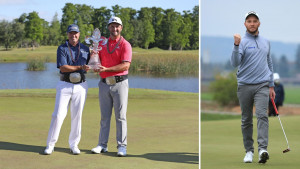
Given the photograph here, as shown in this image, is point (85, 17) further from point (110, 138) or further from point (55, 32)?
point (110, 138)

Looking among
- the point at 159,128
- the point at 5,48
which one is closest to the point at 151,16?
the point at 5,48

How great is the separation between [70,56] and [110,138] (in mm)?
2075

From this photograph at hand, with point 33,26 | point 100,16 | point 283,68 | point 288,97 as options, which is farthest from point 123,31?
point 283,68

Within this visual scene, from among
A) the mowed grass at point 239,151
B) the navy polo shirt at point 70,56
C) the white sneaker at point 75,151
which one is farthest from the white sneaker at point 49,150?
the mowed grass at point 239,151

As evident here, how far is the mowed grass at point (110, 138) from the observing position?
7.11 m

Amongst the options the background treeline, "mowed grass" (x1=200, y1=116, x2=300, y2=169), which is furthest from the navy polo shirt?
the background treeline

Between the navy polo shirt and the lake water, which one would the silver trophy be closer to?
the navy polo shirt

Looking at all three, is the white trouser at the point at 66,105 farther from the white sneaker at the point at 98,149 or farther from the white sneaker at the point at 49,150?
the white sneaker at the point at 98,149

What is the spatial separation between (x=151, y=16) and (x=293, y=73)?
9063cm

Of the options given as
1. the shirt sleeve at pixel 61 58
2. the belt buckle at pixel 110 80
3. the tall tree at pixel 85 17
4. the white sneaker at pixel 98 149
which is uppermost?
the tall tree at pixel 85 17

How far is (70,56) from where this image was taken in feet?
24.9

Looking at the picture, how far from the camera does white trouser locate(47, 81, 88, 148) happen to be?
25.1 ft

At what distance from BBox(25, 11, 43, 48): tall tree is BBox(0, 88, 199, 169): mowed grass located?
8240 mm

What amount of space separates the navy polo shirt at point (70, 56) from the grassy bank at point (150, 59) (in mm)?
14613
